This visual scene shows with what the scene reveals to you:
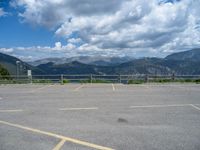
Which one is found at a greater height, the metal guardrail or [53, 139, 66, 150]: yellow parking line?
the metal guardrail

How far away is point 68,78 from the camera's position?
28688 millimetres

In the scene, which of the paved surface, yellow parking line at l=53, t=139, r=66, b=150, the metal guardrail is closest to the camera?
yellow parking line at l=53, t=139, r=66, b=150

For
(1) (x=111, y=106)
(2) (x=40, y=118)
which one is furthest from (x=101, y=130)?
(1) (x=111, y=106)

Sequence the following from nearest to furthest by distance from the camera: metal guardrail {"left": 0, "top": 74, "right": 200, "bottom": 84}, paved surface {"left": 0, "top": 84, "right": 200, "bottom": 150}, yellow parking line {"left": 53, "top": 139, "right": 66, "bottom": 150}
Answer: yellow parking line {"left": 53, "top": 139, "right": 66, "bottom": 150}
paved surface {"left": 0, "top": 84, "right": 200, "bottom": 150}
metal guardrail {"left": 0, "top": 74, "right": 200, "bottom": 84}

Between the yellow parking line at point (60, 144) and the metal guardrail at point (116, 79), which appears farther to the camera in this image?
the metal guardrail at point (116, 79)

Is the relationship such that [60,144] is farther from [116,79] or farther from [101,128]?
[116,79]

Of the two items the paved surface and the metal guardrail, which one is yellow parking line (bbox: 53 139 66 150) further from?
the metal guardrail

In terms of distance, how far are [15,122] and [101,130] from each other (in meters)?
3.14

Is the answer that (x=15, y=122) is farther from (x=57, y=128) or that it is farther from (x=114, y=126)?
(x=114, y=126)

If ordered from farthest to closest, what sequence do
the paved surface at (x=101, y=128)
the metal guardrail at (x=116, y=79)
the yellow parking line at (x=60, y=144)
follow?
the metal guardrail at (x=116, y=79)
the paved surface at (x=101, y=128)
the yellow parking line at (x=60, y=144)

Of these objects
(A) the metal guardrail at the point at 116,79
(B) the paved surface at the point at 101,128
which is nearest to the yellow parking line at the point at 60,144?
(B) the paved surface at the point at 101,128

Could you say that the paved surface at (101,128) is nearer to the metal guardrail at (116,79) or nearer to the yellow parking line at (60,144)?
the yellow parking line at (60,144)

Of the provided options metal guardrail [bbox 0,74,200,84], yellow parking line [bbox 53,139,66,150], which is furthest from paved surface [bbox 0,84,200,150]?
metal guardrail [bbox 0,74,200,84]

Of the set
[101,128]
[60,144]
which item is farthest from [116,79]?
[60,144]
